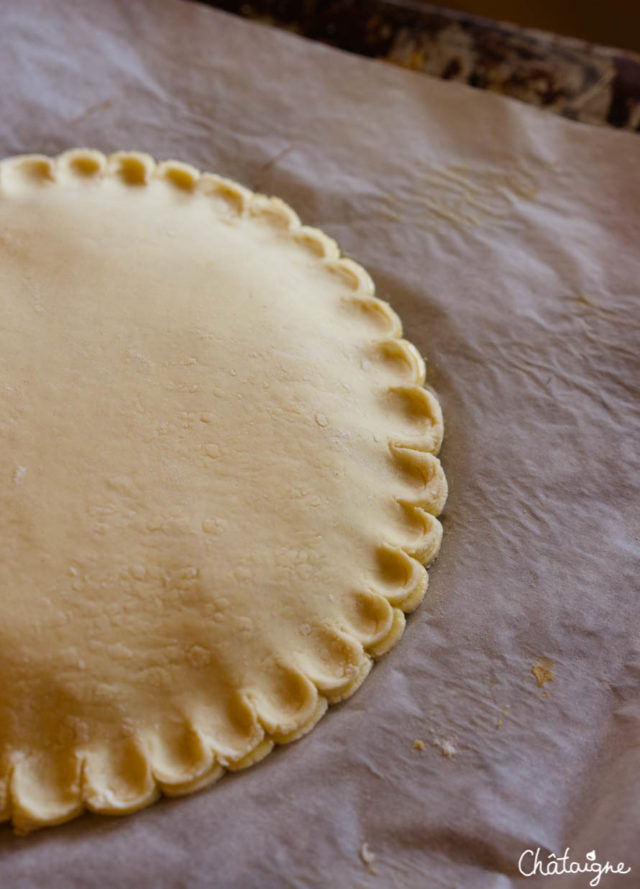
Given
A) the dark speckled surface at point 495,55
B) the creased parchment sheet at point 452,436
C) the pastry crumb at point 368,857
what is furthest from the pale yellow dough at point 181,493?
the dark speckled surface at point 495,55

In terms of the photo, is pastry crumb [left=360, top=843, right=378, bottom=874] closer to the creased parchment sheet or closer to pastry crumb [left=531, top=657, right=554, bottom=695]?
the creased parchment sheet

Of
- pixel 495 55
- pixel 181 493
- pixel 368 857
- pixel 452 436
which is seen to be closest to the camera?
pixel 368 857

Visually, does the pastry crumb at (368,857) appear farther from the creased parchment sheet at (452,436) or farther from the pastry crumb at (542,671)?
the pastry crumb at (542,671)

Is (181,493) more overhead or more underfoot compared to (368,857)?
more overhead

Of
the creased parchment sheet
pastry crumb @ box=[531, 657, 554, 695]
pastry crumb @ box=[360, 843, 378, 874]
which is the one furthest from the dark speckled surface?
pastry crumb @ box=[360, 843, 378, 874]

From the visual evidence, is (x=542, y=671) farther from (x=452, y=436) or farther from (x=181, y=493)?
(x=181, y=493)

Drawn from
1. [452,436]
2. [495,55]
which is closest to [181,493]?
[452,436]

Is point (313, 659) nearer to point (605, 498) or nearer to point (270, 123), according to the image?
point (605, 498)
